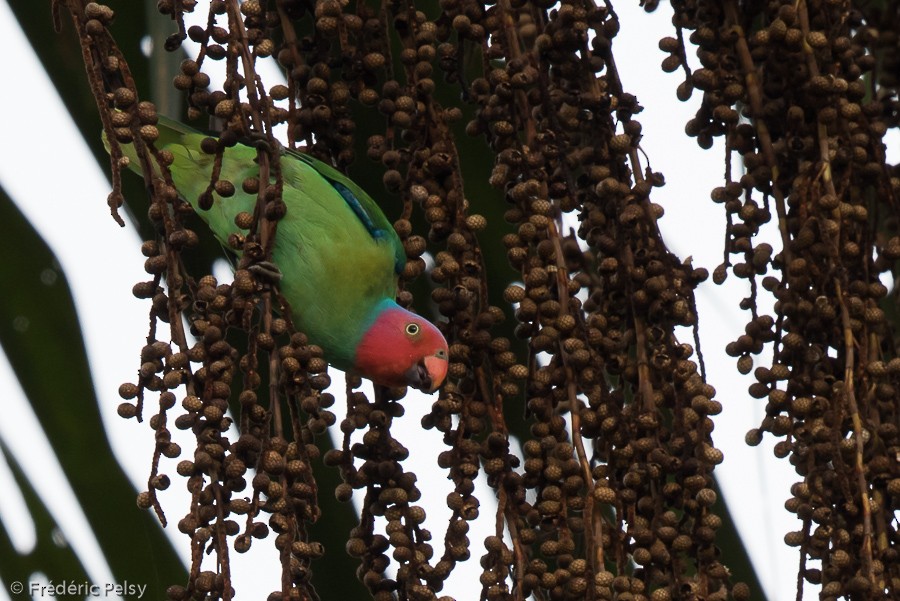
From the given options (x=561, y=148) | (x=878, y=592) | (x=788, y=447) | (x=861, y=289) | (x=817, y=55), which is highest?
(x=817, y=55)

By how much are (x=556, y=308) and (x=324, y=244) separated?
2.49ft

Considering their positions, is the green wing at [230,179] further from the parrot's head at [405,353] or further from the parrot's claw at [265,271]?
the parrot's claw at [265,271]

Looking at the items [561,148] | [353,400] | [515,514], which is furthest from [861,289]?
[353,400]

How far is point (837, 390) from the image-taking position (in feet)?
4.99

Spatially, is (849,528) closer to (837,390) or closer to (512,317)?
(837,390)

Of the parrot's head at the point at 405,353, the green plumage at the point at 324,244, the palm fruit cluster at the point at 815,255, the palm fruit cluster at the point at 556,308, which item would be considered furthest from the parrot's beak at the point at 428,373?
the palm fruit cluster at the point at 815,255

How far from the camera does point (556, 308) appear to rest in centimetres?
156

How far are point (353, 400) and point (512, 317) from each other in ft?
1.77

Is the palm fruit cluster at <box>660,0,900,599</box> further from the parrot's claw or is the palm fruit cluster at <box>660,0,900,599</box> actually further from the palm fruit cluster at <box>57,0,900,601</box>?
the parrot's claw

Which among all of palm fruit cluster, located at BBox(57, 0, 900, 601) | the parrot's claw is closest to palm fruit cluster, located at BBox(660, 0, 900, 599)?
palm fruit cluster, located at BBox(57, 0, 900, 601)

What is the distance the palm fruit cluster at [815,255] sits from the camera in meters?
1.49

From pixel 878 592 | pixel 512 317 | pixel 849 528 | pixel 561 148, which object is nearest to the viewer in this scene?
pixel 878 592

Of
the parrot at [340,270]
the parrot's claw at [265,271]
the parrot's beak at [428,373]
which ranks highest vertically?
the parrot at [340,270]

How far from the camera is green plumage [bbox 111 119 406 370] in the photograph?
7.10 feet
